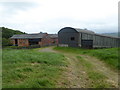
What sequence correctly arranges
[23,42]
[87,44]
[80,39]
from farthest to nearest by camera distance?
[23,42]
[80,39]
[87,44]

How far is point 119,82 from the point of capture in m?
5.52

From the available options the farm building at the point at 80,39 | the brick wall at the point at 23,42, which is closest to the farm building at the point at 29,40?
the brick wall at the point at 23,42

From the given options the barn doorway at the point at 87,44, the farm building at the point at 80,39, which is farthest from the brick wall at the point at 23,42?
the barn doorway at the point at 87,44

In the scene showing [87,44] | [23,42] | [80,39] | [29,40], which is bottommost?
[87,44]

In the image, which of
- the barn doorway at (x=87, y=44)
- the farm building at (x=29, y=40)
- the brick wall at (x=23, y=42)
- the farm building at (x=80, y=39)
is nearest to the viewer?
the barn doorway at (x=87, y=44)

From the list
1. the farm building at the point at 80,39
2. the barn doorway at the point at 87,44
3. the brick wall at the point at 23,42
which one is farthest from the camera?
the brick wall at the point at 23,42

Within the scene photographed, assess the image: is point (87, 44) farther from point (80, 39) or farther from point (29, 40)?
point (29, 40)

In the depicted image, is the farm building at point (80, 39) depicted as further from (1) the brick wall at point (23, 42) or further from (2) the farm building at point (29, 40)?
(1) the brick wall at point (23, 42)

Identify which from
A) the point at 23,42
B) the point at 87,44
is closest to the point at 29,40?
the point at 23,42

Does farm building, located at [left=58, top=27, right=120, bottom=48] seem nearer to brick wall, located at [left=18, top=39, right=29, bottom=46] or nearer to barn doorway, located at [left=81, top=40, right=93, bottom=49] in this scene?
barn doorway, located at [left=81, top=40, right=93, bottom=49]

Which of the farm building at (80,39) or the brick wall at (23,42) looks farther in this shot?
the brick wall at (23,42)

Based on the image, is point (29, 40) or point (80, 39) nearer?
point (80, 39)

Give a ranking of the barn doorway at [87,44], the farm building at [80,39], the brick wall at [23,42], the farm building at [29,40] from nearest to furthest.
Answer: the barn doorway at [87,44] → the farm building at [80,39] → the farm building at [29,40] → the brick wall at [23,42]

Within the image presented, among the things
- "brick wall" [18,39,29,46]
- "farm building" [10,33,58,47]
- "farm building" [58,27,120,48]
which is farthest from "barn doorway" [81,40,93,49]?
"brick wall" [18,39,29,46]
